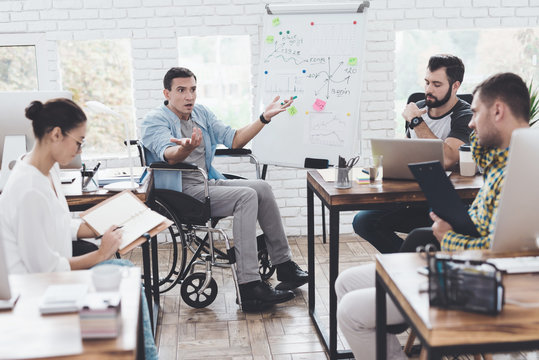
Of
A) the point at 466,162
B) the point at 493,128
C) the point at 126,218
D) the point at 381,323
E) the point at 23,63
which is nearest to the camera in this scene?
the point at 381,323

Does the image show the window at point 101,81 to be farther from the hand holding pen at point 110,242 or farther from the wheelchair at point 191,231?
the hand holding pen at point 110,242

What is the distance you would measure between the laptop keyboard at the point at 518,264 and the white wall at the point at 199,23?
277 centimetres

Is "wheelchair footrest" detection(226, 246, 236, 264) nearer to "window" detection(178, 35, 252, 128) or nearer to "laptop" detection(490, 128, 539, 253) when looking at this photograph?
"window" detection(178, 35, 252, 128)

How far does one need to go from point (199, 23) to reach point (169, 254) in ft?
5.32

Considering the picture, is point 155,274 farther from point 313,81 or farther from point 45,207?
point 313,81

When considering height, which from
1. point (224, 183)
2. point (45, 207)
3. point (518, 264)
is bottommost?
point (224, 183)

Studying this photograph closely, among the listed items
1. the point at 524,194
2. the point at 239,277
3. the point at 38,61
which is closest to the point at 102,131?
the point at 38,61

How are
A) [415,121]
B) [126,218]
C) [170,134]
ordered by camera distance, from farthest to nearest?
[170,134] < [415,121] < [126,218]

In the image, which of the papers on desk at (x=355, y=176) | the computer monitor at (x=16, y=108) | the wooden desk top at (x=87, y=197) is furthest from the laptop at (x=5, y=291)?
the papers on desk at (x=355, y=176)

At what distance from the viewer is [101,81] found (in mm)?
4148

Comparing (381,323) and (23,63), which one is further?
(23,63)

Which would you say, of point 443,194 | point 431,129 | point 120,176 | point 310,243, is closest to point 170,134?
point 120,176

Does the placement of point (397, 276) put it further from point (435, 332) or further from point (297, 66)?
point (297, 66)

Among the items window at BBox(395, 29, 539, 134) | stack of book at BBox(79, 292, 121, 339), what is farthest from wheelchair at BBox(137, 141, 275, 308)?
window at BBox(395, 29, 539, 134)
